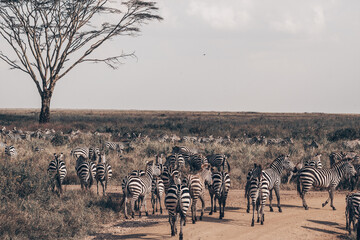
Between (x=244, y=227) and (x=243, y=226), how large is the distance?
4.6 inches

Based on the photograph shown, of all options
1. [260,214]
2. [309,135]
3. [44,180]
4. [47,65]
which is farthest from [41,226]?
[47,65]

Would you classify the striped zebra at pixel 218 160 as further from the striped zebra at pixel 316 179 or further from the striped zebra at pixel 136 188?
the striped zebra at pixel 136 188

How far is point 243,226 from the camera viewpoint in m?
12.7

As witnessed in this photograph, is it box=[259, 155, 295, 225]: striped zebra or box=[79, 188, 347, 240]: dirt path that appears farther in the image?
box=[259, 155, 295, 225]: striped zebra

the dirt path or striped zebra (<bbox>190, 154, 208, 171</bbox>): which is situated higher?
striped zebra (<bbox>190, 154, 208, 171</bbox>)

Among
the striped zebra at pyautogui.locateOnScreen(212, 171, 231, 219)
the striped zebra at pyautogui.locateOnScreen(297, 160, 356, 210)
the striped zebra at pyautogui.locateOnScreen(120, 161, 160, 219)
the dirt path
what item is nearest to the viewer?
the dirt path

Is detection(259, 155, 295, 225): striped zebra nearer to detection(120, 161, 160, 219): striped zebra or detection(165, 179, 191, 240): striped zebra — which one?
detection(165, 179, 191, 240): striped zebra

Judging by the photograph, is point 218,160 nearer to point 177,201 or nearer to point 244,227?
point 244,227

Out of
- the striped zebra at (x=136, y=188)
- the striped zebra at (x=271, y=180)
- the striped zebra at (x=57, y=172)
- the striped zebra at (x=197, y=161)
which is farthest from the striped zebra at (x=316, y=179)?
the striped zebra at (x=57, y=172)

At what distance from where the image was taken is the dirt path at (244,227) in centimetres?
1182

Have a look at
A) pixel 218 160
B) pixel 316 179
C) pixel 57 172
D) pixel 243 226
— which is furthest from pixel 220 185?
pixel 218 160

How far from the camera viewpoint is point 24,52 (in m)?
43.3

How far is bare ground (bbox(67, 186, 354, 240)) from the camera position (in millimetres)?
11828

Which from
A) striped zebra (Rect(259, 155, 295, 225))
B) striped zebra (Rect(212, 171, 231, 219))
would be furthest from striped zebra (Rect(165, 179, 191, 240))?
striped zebra (Rect(259, 155, 295, 225))
